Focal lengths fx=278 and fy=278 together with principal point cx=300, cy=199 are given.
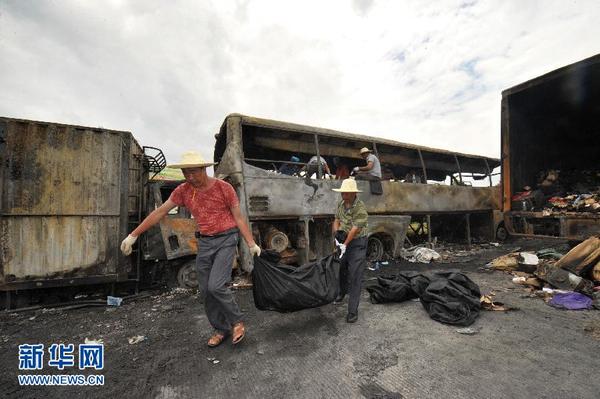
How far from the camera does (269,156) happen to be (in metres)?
7.09

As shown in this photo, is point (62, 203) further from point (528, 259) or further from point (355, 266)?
point (528, 259)

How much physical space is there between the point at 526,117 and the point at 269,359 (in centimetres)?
645

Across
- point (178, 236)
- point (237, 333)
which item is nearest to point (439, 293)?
point (237, 333)

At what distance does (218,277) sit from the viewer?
2645mm

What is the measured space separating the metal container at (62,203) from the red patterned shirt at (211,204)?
106 inches

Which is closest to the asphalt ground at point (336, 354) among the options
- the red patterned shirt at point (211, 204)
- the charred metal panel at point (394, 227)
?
the red patterned shirt at point (211, 204)

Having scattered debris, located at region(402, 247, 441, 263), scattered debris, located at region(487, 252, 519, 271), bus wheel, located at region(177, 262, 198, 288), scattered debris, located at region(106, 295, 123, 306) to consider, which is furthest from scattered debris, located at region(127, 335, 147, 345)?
scattered debris, located at region(487, 252, 519, 271)

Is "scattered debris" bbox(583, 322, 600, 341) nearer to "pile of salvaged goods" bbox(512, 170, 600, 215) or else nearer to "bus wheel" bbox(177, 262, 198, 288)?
"pile of salvaged goods" bbox(512, 170, 600, 215)

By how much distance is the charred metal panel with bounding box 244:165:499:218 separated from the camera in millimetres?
5262

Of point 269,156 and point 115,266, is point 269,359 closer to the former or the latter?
point 115,266

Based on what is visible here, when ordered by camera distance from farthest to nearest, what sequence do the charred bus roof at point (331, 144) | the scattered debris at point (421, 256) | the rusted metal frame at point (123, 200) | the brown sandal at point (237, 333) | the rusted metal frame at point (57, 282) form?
the scattered debris at point (421, 256)
the charred bus roof at point (331, 144)
the rusted metal frame at point (123, 200)
the rusted metal frame at point (57, 282)
the brown sandal at point (237, 333)

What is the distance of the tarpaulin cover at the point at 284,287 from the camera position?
287 centimetres

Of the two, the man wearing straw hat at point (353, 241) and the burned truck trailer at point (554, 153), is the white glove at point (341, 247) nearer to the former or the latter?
the man wearing straw hat at point (353, 241)

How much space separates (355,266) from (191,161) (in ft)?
7.13
